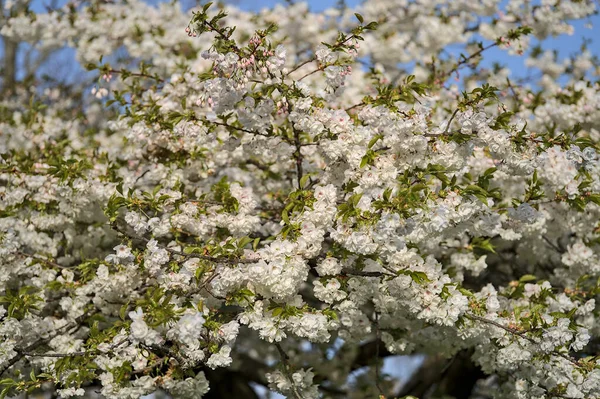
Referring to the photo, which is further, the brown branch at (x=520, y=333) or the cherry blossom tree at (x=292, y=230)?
the brown branch at (x=520, y=333)

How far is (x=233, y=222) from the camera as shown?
4.55m

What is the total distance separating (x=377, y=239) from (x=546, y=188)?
7.40 ft

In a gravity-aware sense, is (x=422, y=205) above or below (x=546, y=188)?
below

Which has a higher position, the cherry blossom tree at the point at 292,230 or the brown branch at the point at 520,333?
the cherry blossom tree at the point at 292,230

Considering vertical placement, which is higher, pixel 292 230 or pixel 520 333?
pixel 292 230

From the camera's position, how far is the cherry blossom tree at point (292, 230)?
13.4 feet

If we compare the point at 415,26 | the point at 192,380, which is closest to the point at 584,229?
the point at 192,380

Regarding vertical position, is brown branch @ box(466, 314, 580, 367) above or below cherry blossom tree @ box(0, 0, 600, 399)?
below

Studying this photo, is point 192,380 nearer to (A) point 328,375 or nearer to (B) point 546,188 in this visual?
(B) point 546,188

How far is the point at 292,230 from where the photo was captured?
4.15 metres

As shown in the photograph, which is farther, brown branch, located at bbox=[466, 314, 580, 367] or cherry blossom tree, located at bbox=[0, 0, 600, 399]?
brown branch, located at bbox=[466, 314, 580, 367]

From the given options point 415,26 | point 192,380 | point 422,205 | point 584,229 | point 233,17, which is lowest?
point 192,380

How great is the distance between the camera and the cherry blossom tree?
13.4 feet

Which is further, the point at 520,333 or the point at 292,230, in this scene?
the point at 520,333
